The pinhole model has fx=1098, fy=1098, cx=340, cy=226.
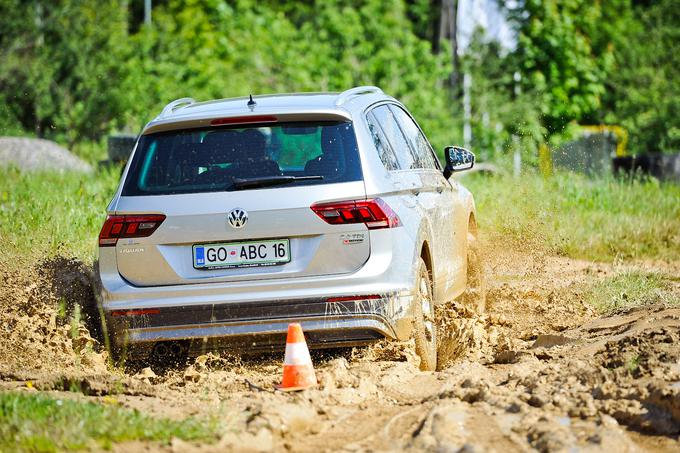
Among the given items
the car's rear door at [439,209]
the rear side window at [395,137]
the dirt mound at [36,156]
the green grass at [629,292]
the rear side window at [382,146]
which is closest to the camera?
the rear side window at [382,146]

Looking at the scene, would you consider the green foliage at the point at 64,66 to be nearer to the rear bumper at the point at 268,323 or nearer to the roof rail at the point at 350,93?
the roof rail at the point at 350,93

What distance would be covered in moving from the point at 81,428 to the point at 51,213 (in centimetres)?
692

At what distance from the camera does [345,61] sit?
82.1ft

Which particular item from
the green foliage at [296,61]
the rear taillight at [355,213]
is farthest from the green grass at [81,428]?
the green foliage at [296,61]

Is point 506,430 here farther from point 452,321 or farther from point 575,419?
point 452,321

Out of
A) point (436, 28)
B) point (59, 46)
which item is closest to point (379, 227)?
point (59, 46)

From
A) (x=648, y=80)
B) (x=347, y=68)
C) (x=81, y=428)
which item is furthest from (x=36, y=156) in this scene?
(x=648, y=80)

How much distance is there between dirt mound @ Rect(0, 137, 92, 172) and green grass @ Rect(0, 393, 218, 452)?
12795mm

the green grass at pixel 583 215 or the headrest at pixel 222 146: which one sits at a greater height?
the headrest at pixel 222 146

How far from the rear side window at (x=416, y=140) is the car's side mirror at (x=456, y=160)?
0.11m

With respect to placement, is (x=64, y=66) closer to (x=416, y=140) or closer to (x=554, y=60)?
(x=554, y=60)

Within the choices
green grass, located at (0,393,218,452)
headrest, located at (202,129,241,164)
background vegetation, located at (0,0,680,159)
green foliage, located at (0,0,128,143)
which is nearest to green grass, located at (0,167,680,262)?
headrest, located at (202,129,241,164)

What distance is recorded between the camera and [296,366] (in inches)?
230

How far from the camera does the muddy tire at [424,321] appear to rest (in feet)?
21.2
